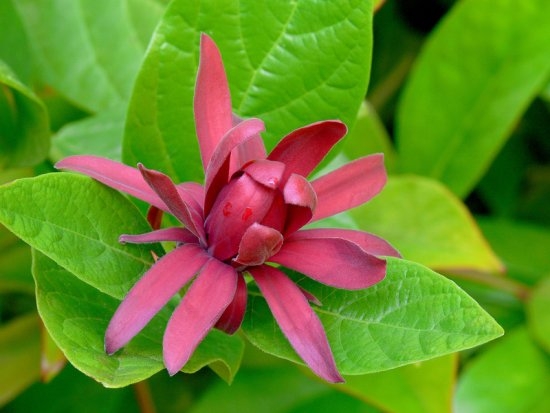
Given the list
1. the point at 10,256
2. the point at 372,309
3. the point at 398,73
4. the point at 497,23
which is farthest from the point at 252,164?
the point at 398,73

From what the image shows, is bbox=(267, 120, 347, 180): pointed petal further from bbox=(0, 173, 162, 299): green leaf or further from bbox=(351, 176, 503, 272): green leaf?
bbox=(351, 176, 503, 272): green leaf

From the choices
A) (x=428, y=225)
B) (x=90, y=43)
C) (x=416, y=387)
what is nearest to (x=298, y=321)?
(x=416, y=387)

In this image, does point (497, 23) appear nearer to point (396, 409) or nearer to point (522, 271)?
point (522, 271)

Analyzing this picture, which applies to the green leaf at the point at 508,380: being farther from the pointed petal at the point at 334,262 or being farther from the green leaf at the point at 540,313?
the pointed petal at the point at 334,262

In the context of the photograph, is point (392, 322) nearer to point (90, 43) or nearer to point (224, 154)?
point (224, 154)

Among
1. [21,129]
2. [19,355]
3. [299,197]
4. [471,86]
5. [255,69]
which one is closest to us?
[299,197]

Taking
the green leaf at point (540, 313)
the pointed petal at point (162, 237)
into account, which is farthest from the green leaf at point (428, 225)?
the pointed petal at point (162, 237)
